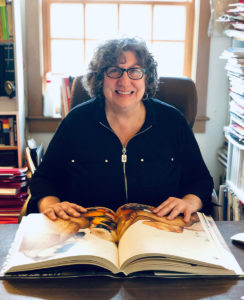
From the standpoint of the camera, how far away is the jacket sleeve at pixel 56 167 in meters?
1.50

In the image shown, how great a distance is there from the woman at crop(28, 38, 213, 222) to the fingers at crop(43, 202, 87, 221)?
0.28m

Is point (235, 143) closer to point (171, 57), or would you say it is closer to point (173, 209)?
point (171, 57)

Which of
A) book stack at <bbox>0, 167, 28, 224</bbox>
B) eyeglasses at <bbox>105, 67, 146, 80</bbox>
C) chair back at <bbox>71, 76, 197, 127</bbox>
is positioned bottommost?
book stack at <bbox>0, 167, 28, 224</bbox>

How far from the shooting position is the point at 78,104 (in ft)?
5.85

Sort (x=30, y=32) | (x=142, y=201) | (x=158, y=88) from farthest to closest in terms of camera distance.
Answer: (x=30, y=32), (x=158, y=88), (x=142, y=201)

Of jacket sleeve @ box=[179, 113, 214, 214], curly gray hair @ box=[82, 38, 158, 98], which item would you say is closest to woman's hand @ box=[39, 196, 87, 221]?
jacket sleeve @ box=[179, 113, 214, 214]

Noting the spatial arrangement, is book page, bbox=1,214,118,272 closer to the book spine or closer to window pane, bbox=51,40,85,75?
the book spine

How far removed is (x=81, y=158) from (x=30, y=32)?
142 centimetres

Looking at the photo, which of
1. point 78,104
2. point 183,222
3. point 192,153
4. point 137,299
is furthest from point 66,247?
point 78,104

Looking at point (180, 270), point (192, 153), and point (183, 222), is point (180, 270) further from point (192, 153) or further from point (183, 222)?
point (192, 153)

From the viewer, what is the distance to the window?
275 centimetres

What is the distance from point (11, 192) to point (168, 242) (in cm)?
166

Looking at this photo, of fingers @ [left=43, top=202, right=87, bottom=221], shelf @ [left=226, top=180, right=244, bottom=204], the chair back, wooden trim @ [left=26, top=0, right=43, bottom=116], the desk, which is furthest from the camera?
wooden trim @ [left=26, top=0, right=43, bottom=116]

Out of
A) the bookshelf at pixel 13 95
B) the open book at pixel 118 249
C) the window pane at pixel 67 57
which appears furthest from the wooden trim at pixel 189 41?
the open book at pixel 118 249
